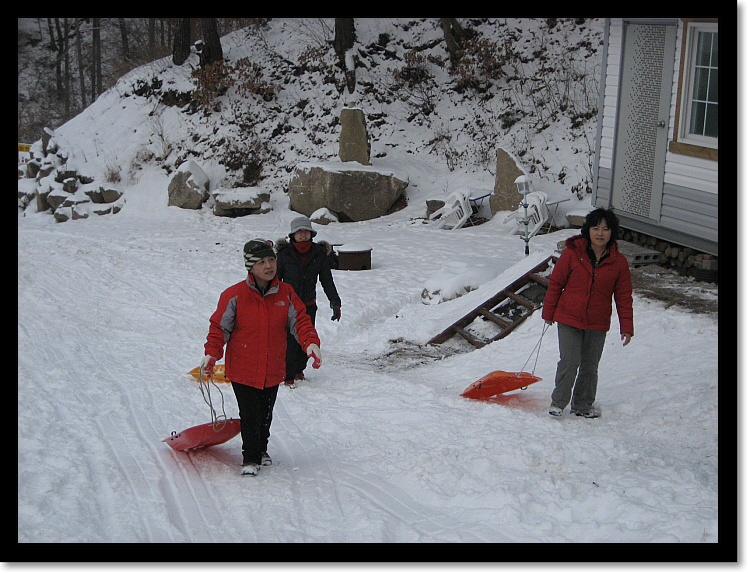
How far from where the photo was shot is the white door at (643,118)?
9.31 metres

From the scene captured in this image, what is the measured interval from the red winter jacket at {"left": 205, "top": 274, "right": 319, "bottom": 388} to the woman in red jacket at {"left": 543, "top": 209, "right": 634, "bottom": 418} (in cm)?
202

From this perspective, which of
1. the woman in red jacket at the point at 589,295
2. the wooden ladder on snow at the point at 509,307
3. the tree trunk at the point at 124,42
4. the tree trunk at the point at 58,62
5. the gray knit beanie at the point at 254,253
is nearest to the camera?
the gray knit beanie at the point at 254,253

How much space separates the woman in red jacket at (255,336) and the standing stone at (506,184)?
10.7 metres

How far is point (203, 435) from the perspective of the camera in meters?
5.03

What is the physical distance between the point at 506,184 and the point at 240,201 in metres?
6.14

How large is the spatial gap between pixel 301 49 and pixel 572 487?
19723mm

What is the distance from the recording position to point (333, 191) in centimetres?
1606

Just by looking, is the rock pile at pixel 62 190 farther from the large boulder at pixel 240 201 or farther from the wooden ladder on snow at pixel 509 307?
the wooden ladder on snow at pixel 509 307

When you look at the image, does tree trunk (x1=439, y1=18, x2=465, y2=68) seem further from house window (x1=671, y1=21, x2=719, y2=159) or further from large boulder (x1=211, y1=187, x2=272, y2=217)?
house window (x1=671, y1=21, x2=719, y2=159)

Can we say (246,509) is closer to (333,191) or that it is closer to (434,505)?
(434,505)

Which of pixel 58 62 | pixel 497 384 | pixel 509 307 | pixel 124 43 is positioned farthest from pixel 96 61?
pixel 497 384

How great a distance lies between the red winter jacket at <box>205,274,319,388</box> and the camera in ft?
15.1

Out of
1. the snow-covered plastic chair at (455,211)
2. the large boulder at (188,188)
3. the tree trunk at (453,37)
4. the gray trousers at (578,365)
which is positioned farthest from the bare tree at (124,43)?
the gray trousers at (578,365)
